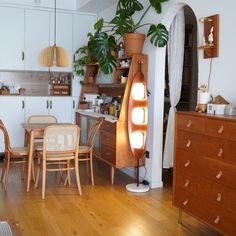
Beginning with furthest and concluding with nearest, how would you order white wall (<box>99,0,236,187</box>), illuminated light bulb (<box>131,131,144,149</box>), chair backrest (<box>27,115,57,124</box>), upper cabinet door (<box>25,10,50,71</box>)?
1. upper cabinet door (<box>25,10,50,71</box>)
2. chair backrest (<box>27,115,57,124</box>)
3. illuminated light bulb (<box>131,131,144,149</box>)
4. white wall (<box>99,0,236,187</box>)

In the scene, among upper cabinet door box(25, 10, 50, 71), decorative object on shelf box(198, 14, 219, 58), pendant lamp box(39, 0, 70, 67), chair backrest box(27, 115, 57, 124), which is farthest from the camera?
upper cabinet door box(25, 10, 50, 71)

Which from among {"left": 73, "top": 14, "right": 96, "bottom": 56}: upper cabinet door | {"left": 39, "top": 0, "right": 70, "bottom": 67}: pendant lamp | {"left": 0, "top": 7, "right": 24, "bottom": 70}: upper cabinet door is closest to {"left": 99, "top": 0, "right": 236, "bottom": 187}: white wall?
{"left": 39, "top": 0, "right": 70, "bottom": 67}: pendant lamp

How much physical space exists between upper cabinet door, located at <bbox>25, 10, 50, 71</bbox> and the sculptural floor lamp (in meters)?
2.46

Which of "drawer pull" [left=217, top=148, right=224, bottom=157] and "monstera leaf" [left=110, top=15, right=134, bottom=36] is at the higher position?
"monstera leaf" [left=110, top=15, right=134, bottom=36]

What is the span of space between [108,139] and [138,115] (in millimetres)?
627

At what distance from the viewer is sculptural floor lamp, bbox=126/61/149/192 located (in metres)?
4.41

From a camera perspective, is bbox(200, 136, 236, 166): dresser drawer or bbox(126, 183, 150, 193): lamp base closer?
bbox(200, 136, 236, 166): dresser drawer

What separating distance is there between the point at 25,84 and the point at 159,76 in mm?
3202

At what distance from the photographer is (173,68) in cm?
488

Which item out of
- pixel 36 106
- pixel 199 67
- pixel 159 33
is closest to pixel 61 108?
pixel 36 106

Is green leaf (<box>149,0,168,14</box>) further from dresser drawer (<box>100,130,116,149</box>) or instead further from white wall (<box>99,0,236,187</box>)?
dresser drawer (<box>100,130,116,149</box>)

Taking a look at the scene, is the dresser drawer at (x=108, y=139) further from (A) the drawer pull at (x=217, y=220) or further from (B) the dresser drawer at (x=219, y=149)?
(A) the drawer pull at (x=217, y=220)

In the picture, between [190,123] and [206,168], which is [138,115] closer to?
[190,123]

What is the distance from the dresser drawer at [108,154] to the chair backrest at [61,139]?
0.61m
